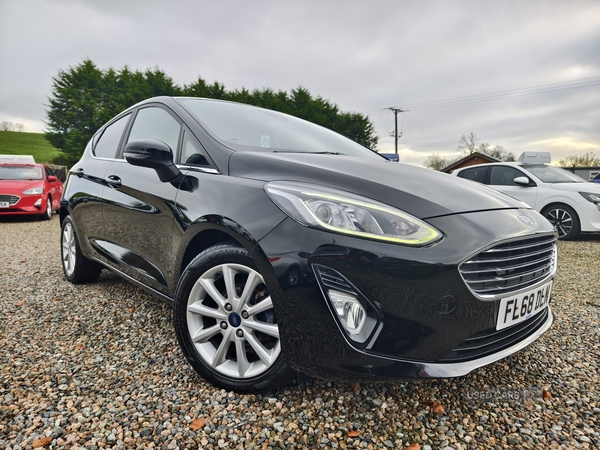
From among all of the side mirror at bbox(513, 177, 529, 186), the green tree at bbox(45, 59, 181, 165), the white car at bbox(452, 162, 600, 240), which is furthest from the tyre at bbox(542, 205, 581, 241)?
the green tree at bbox(45, 59, 181, 165)

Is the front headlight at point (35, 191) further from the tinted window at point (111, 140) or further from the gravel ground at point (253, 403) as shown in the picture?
the gravel ground at point (253, 403)

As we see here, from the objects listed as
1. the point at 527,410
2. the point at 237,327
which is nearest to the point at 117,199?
the point at 237,327

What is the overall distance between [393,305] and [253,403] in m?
0.79

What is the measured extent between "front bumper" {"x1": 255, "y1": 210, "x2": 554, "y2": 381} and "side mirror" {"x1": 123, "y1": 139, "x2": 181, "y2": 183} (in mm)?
860

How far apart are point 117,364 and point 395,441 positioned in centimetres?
146

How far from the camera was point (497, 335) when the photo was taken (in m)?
1.57

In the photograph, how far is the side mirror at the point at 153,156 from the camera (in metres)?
1.98

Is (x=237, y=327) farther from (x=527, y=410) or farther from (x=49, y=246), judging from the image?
(x=49, y=246)

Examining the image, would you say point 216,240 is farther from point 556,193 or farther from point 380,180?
point 556,193

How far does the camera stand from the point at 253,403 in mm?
1707

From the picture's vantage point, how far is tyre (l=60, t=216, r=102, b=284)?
348cm

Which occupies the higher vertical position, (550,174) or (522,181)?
(550,174)

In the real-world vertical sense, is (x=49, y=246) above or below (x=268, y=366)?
below

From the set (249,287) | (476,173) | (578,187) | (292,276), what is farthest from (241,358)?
(476,173)
